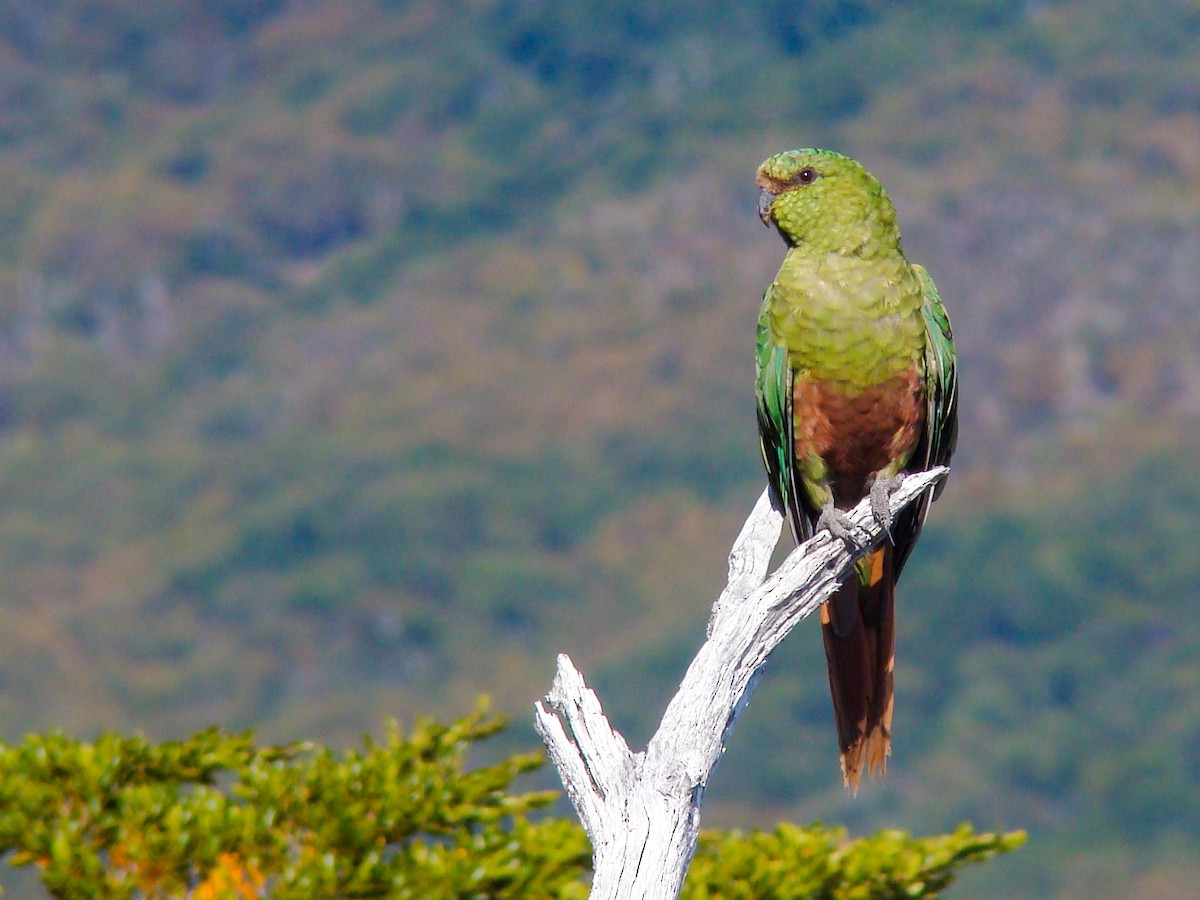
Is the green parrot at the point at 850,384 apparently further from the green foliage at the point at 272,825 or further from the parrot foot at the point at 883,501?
the green foliage at the point at 272,825

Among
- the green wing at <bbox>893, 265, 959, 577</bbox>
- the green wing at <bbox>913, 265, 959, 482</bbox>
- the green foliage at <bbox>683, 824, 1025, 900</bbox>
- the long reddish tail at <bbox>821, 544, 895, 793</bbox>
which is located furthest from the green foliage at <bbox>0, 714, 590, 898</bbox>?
the green wing at <bbox>913, 265, 959, 482</bbox>

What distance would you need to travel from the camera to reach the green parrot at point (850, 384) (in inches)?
323

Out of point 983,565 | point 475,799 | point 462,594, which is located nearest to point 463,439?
point 462,594

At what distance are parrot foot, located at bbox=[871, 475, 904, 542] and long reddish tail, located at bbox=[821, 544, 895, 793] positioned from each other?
450 mm

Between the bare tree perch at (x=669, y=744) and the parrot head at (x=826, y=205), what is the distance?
1.96 m

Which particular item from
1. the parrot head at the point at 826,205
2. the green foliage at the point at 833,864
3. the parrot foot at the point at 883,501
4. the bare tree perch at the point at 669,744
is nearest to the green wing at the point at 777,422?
the parrot head at the point at 826,205

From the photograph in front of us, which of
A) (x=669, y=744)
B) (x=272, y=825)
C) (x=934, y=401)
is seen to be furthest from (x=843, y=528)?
(x=272, y=825)

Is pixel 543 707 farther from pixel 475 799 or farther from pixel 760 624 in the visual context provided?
pixel 475 799

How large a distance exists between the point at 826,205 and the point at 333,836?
3533 mm

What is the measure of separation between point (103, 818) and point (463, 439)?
607ft

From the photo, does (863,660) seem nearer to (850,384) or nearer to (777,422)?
(777,422)

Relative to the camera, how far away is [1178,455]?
179 metres

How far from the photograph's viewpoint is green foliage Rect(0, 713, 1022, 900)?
25.6ft

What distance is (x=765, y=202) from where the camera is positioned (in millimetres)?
8734
